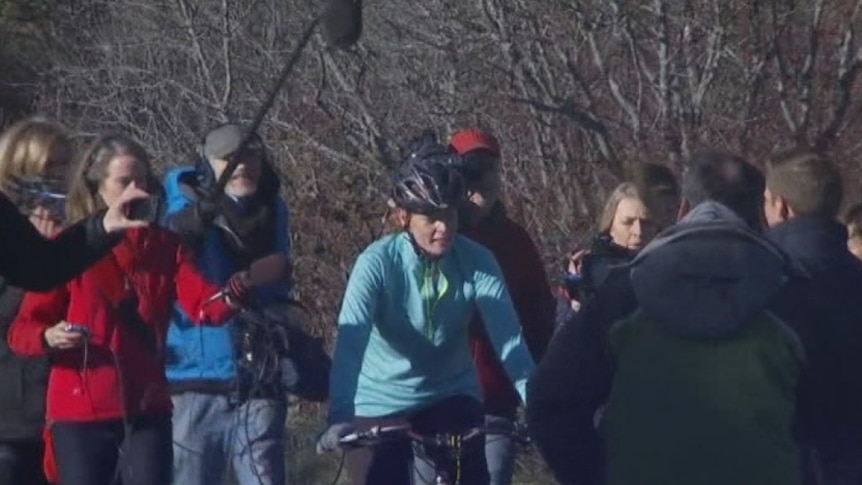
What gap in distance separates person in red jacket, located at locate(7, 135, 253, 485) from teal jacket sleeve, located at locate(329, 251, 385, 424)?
0.76 m

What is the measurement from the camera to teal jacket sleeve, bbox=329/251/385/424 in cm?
671

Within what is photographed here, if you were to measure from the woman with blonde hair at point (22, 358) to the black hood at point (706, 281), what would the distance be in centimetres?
277

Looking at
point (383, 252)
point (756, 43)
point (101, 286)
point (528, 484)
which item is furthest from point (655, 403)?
point (756, 43)

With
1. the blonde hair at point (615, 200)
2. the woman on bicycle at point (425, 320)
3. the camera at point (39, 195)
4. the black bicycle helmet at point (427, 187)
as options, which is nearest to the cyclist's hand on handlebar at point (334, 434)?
the woman on bicycle at point (425, 320)

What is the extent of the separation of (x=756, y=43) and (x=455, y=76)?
2024 millimetres

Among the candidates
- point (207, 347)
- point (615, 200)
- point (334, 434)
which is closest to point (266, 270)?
point (207, 347)

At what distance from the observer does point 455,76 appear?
14430 millimetres

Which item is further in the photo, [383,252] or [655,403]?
[383,252]

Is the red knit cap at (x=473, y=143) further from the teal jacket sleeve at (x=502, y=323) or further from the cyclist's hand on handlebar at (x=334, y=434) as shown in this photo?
the cyclist's hand on handlebar at (x=334, y=434)

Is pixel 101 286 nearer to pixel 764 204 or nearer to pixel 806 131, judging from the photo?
pixel 764 204

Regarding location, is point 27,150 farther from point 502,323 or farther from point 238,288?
point 502,323

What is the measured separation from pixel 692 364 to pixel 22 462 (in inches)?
120

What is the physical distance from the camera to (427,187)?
7090 mm

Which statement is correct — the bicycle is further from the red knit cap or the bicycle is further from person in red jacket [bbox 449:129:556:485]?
the red knit cap
